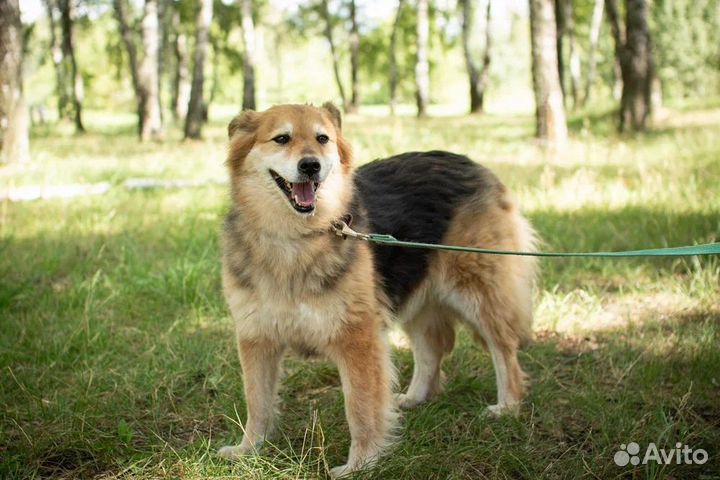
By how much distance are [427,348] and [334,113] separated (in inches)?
59.1

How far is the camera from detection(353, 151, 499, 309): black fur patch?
141 inches

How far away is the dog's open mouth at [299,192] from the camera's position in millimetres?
3121

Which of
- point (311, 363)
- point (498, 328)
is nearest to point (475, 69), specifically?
point (311, 363)

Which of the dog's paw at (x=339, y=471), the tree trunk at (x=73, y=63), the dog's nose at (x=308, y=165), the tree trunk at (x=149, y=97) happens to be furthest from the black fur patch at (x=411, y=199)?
the tree trunk at (x=73, y=63)

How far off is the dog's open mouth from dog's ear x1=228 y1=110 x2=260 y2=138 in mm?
313

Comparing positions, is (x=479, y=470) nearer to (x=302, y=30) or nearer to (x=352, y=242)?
(x=352, y=242)

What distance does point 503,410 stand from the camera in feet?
11.9

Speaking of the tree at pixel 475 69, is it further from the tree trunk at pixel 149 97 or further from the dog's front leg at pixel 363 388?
the dog's front leg at pixel 363 388

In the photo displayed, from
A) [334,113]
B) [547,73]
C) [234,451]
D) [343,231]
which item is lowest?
[234,451]

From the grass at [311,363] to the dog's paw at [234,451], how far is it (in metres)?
0.12

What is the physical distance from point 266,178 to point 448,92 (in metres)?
62.7

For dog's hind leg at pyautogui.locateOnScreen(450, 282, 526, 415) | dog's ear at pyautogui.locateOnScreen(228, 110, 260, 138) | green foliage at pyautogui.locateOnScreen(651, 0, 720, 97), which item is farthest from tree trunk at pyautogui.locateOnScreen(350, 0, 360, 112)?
dog's ear at pyautogui.locateOnScreen(228, 110, 260, 138)

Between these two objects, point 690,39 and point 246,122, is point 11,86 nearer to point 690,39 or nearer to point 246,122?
point 246,122

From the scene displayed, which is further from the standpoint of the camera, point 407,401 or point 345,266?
point 407,401
